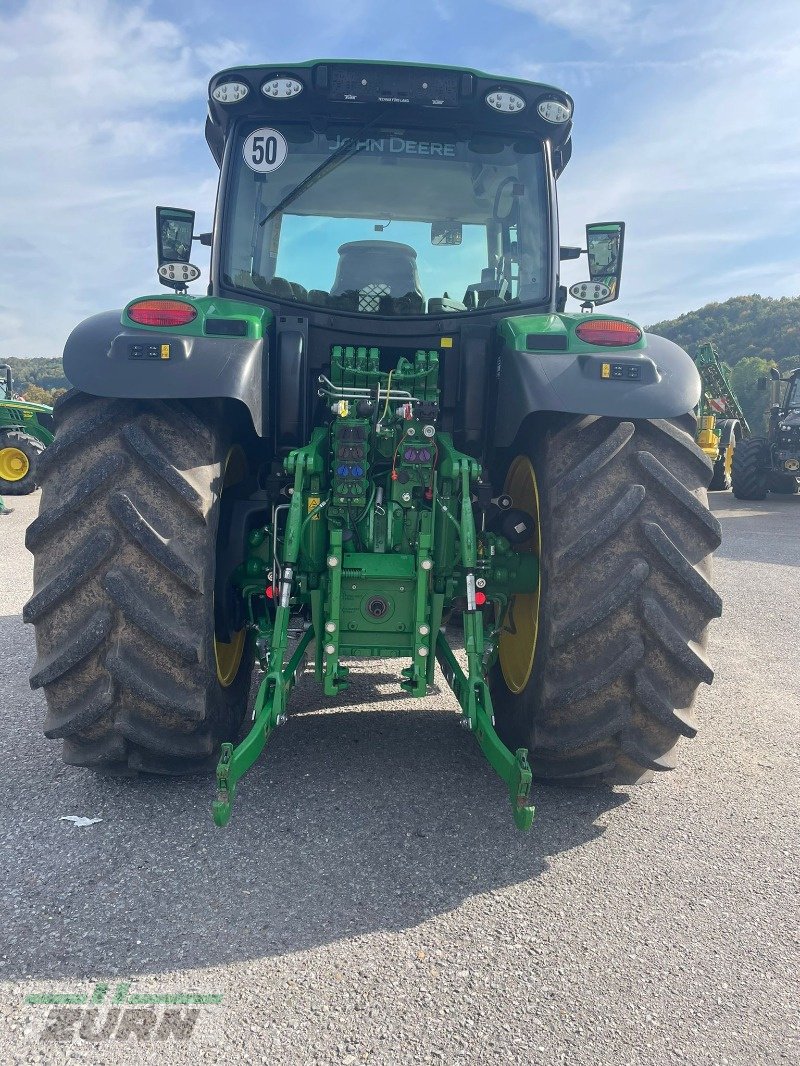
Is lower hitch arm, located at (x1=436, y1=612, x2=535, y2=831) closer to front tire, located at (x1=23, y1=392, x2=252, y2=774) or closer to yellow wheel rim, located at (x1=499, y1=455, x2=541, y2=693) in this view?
yellow wheel rim, located at (x1=499, y1=455, x2=541, y2=693)

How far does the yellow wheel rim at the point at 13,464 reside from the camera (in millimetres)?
12734

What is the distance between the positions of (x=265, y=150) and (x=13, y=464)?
11016mm

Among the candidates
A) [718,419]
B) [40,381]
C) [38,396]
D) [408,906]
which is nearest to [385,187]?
[408,906]

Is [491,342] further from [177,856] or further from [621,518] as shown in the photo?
[177,856]

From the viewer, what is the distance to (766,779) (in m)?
3.20

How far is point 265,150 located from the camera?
3346mm

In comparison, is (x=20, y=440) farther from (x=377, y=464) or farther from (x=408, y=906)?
(x=408, y=906)

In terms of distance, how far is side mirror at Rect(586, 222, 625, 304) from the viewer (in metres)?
3.71

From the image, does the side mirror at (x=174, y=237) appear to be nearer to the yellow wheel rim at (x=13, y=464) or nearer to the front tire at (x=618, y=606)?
the front tire at (x=618, y=606)

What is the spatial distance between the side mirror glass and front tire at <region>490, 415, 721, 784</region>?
1256 mm

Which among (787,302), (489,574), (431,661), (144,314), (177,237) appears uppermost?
(787,302)

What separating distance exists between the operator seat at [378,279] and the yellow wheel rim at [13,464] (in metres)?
10.9

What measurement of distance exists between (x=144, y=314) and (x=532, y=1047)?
7.99ft

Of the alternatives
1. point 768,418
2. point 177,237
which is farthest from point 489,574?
point 768,418
